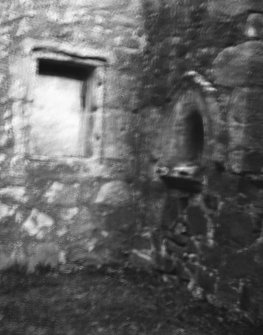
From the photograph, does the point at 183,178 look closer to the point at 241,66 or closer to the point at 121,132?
the point at 121,132

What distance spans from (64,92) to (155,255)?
1396 mm

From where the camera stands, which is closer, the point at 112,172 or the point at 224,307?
the point at 224,307

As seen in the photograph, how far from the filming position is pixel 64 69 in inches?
145

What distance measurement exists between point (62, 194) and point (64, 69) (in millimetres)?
950

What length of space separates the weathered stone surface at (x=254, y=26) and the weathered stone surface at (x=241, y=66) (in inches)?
1.9

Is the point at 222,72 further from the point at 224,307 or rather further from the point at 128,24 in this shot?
the point at 224,307

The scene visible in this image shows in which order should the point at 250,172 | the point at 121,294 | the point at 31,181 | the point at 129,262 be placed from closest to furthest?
the point at 250,172 → the point at 121,294 → the point at 31,181 → the point at 129,262

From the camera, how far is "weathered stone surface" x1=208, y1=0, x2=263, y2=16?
9.32 feet

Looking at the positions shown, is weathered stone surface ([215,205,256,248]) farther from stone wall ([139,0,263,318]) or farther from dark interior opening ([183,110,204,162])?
dark interior opening ([183,110,204,162])

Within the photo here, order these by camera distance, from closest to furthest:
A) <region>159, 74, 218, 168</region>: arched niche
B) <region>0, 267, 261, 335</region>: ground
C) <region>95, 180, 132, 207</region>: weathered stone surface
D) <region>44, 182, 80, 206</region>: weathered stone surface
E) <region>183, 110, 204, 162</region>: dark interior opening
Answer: <region>0, 267, 261, 335</region>: ground → <region>159, 74, 218, 168</region>: arched niche → <region>183, 110, 204, 162</region>: dark interior opening → <region>44, 182, 80, 206</region>: weathered stone surface → <region>95, 180, 132, 207</region>: weathered stone surface

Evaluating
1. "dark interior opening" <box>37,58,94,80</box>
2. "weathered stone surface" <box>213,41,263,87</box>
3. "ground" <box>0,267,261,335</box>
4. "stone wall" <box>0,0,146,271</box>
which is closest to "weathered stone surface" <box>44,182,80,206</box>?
"stone wall" <box>0,0,146,271</box>

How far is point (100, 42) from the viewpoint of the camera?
11.8ft

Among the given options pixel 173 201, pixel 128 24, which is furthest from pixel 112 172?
pixel 128 24

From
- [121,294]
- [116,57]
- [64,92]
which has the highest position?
[116,57]
